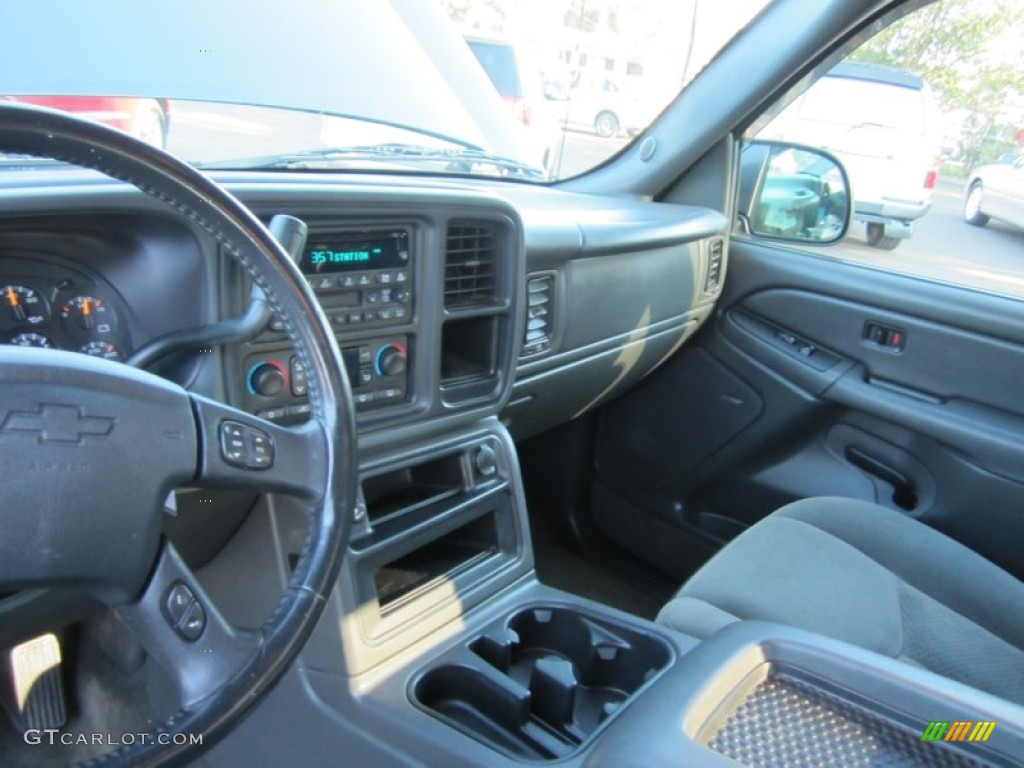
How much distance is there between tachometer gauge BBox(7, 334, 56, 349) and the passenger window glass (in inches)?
81.8

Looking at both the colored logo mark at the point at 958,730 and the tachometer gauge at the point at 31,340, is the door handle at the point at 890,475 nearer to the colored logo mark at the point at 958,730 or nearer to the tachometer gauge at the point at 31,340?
the colored logo mark at the point at 958,730

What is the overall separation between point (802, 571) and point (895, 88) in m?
1.40

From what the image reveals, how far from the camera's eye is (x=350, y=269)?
144cm

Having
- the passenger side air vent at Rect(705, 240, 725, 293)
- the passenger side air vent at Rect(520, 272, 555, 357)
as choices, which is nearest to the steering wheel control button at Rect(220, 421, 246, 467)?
the passenger side air vent at Rect(520, 272, 555, 357)

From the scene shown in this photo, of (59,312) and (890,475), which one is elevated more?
(59,312)

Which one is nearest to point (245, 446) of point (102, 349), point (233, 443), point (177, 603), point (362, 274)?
point (233, 443)

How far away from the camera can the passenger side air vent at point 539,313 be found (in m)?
2.02

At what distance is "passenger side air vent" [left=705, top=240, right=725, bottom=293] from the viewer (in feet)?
8.54

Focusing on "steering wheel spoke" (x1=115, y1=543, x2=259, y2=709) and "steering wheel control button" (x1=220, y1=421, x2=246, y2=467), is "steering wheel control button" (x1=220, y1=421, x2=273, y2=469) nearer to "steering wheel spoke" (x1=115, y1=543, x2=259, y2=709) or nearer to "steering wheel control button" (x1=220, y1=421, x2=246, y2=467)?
"steering wheel control button" (x1=220, y1=421, x2=246, y2=467)

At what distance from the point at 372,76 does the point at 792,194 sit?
1429 mm

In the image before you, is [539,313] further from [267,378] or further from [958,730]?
[958,730]

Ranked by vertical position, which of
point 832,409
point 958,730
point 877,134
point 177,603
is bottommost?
point 832,409

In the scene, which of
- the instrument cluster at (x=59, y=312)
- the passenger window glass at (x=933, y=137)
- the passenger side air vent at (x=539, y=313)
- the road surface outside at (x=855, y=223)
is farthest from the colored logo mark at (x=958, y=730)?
the passenger window glass at (x=933, y=137)

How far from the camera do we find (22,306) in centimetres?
111
